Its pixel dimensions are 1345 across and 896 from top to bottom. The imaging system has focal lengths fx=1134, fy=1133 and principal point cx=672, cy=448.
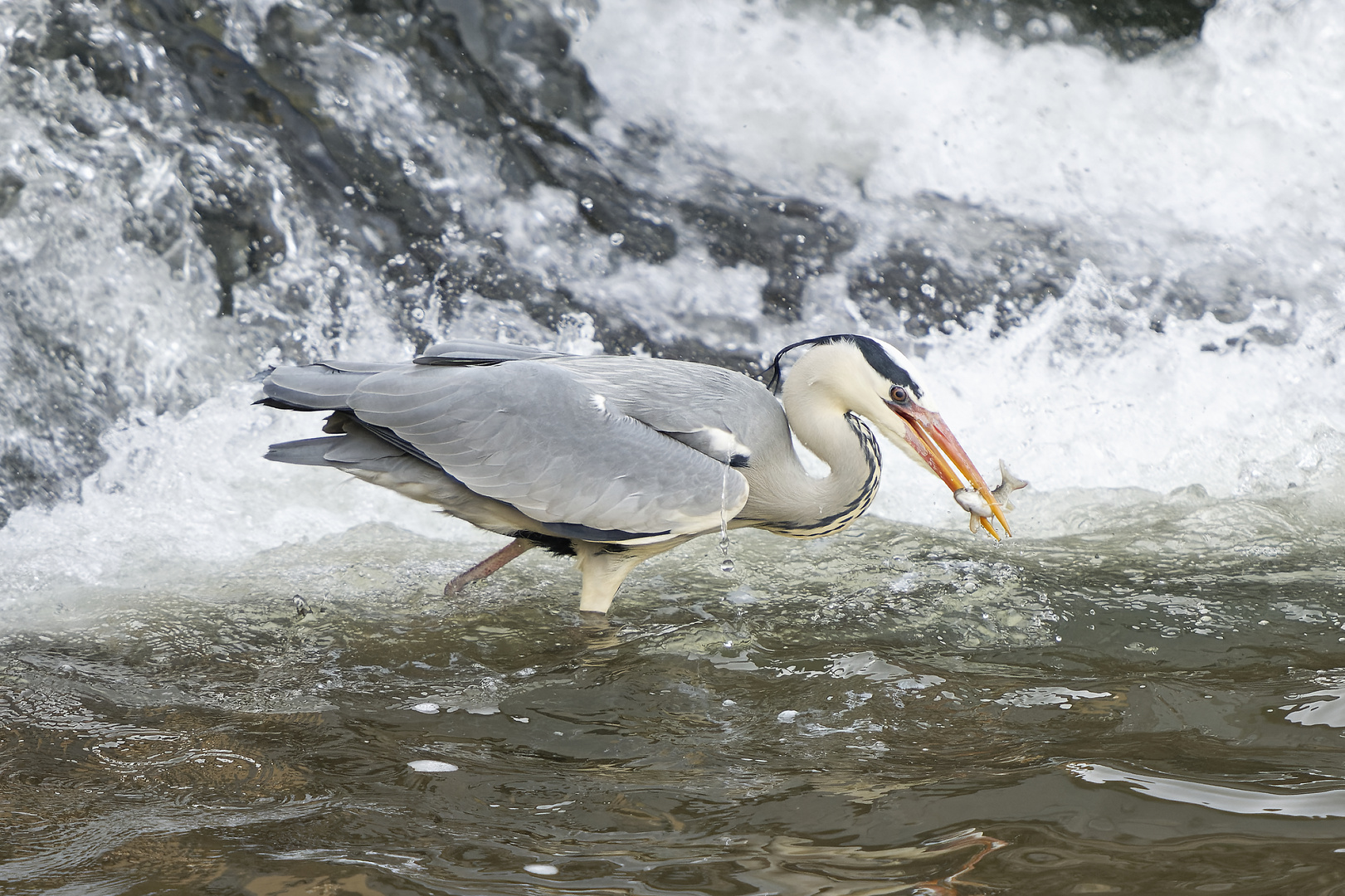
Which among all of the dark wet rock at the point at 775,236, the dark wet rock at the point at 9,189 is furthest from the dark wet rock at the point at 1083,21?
the dark wet rock at the point at 9,189

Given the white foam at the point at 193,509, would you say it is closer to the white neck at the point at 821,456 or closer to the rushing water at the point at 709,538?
the rushing water at the point at 709,538

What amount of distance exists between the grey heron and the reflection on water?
0.40 meters

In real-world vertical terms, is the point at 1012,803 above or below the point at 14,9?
below

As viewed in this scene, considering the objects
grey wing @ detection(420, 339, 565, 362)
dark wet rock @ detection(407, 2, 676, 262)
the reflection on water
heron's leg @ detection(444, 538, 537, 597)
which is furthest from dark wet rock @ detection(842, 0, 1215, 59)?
heron's leg @ detection(444, 538, 537, 597)

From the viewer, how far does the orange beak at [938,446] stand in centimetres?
352

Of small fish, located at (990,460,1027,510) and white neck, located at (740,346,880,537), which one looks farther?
white neck, located at (740,346,880,537)

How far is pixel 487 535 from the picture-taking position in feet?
17.3

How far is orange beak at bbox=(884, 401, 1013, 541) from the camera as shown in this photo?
3.52m

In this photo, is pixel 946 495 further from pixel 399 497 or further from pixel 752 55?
pixel 752 55

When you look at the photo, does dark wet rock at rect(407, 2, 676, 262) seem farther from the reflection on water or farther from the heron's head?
the heron's head

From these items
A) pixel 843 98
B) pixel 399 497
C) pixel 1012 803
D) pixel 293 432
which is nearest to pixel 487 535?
pixel 399 497

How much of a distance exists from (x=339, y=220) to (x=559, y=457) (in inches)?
149

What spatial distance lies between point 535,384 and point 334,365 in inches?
27.3

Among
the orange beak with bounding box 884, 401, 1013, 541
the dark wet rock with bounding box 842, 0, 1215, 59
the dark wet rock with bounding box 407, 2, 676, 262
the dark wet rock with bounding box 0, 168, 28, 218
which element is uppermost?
the dark wet rock with bounding box 842, 0, 1215, 59
